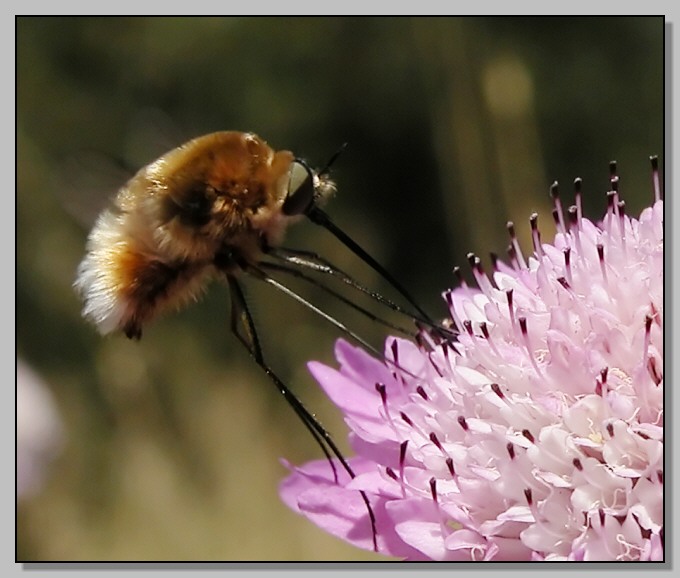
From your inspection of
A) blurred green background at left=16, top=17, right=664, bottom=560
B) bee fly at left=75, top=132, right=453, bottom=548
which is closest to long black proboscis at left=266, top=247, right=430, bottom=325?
bee fly at left=75, top=132, right=453, bottom=548

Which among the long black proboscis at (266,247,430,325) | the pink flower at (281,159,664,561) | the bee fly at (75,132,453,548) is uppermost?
the bee fly at (75,132,453,548)

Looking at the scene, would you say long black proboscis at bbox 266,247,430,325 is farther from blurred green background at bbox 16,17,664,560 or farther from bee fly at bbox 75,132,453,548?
blurred green background at bbox 16,17,664,560

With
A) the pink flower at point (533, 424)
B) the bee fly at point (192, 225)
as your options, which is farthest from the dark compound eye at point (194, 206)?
the pink flower at point (533, 424)

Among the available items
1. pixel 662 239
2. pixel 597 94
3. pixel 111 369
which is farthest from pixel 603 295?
pixel 111 369

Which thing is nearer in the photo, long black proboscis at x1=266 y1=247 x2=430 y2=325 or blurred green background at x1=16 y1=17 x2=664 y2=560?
long black proboscis at x1=266 y1=247 x2=430 y2=325

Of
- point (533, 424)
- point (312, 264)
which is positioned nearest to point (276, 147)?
point (312, 264)

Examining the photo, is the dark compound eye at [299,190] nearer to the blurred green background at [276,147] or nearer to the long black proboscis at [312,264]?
the long black proboscis at [312,264]
